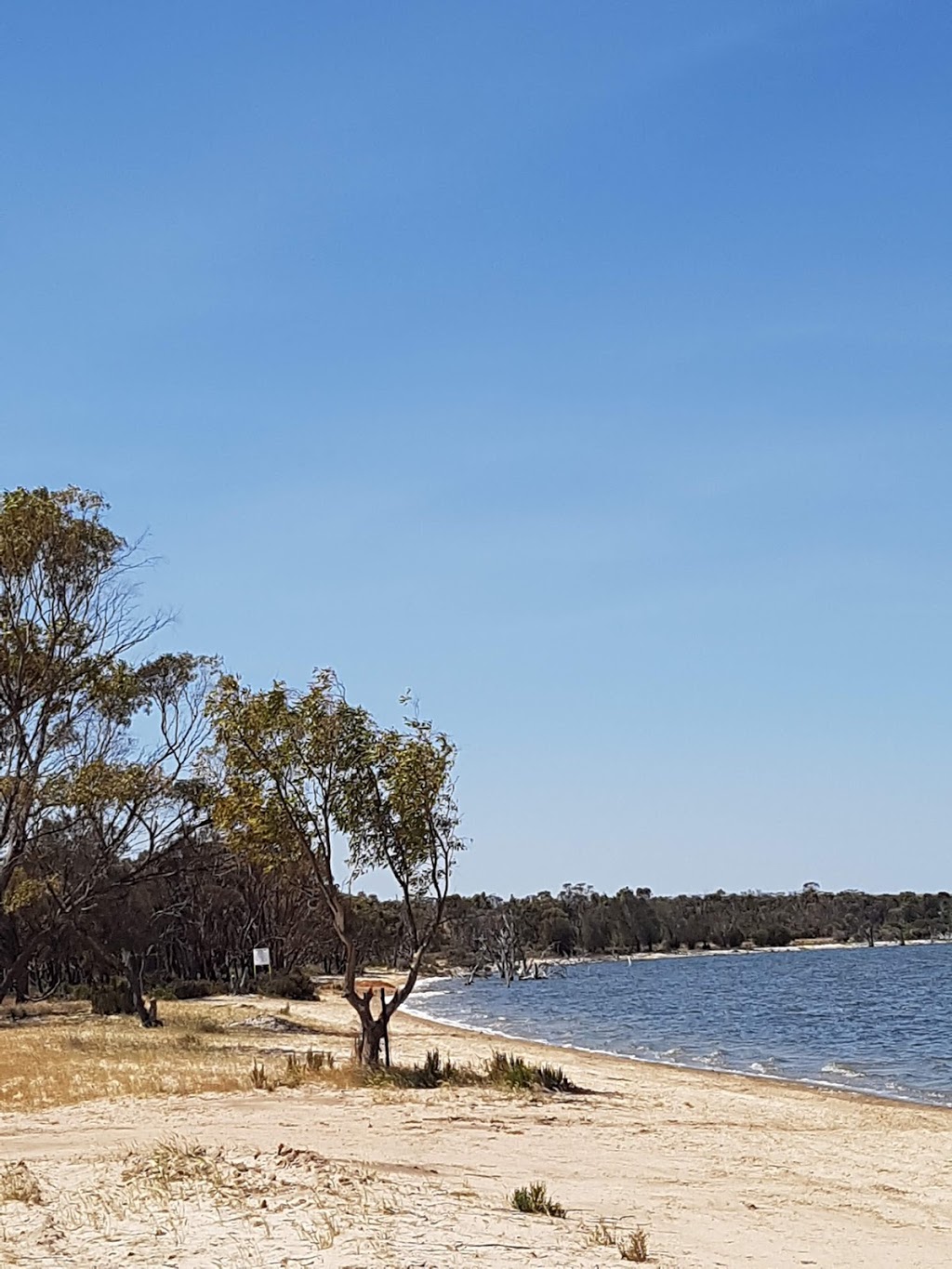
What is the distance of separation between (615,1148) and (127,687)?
23.5m

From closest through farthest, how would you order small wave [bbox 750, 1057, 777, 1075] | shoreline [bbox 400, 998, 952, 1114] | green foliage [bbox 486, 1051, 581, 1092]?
green foliage [bbox 486, 1051, 581, 1092] < shoreline [bbox 400, 998, 952, 1114] < small wave [bbox 750, 1057, 777, 1075]

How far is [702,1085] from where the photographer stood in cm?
2822

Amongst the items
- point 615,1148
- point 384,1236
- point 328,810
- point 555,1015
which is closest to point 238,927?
point 555,1015

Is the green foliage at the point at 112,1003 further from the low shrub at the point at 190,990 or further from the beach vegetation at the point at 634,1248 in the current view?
the beach vegetation at the point at 634,1248

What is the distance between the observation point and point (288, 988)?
2365 inches

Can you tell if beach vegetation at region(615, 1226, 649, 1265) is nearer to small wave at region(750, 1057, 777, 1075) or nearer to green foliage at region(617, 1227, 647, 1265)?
green foliage at region(617, 1227, 647, 1265)

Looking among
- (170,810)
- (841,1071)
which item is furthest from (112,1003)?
(841,1071)

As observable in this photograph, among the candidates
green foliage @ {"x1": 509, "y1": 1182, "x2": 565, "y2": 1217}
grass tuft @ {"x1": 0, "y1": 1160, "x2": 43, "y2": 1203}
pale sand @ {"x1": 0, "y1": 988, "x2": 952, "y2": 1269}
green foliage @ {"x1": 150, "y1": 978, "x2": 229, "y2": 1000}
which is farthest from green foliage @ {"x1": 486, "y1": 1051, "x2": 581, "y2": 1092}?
green foliage @ {"x1": 150, "y1": 978, "x2": 229, "y2": 1000}

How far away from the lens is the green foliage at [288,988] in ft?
196

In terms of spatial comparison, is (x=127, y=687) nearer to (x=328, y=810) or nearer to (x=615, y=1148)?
(x=328, y=810)

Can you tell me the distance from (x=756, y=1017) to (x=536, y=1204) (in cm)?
4653

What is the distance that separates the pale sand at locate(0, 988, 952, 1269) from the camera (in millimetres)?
9445

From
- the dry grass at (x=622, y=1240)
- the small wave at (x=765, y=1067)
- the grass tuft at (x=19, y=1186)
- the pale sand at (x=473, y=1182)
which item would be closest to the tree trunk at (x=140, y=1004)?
the small wave at (x=765, y=1067)

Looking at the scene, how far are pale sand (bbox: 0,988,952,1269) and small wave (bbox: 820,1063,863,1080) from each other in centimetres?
830
